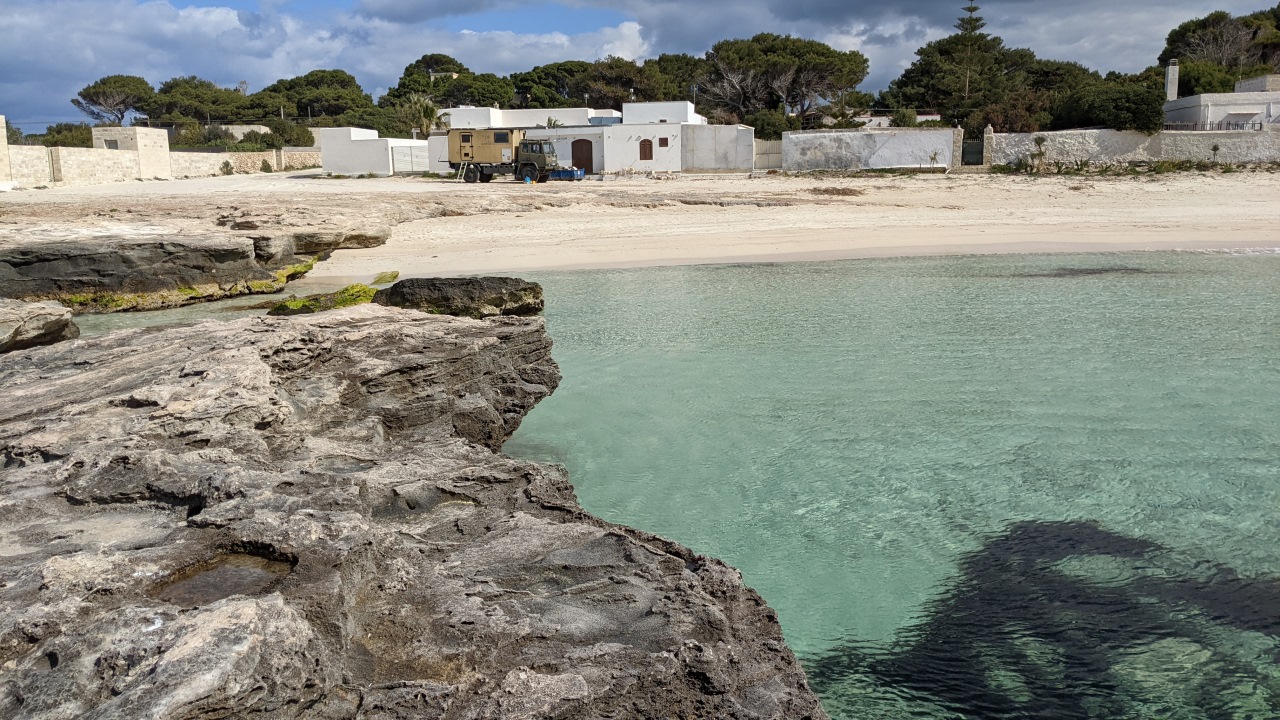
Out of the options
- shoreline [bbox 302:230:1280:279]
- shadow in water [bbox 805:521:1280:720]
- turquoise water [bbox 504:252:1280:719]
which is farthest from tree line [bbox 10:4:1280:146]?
shadow in water [bbox 805:521:1280:720]

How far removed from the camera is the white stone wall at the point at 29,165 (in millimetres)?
34500

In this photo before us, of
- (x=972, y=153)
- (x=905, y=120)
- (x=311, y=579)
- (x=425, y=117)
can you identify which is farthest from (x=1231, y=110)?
(x=311, y=579)

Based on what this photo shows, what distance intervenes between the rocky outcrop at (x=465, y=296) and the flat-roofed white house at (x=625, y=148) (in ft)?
100

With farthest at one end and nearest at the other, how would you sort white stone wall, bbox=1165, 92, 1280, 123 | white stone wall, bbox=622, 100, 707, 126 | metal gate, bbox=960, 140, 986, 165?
white stone wall, bbox=622, 100, 707, 126, white stone wall, bbox=1165, 92, 1280, 123, metal gate, bbox=960, 140, 986, 165

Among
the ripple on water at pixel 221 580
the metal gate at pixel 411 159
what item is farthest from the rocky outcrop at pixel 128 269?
the metal gate at pixel 411 159

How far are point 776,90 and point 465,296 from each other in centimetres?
4845

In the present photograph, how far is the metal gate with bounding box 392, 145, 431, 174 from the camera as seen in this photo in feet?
146

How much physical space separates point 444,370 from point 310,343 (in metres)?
0.81

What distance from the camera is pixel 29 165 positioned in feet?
116

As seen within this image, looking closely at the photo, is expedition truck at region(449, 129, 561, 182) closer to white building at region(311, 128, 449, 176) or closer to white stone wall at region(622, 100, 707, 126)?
white building at region(311, 128, 449, 176)

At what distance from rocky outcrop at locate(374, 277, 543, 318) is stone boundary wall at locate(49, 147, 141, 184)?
109ft

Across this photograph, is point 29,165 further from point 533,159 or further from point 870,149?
point 870,149

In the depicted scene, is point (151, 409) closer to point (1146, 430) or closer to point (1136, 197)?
point (1146, 430)

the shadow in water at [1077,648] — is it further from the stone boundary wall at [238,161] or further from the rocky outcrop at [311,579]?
the stone boundary wall at [238,161]
